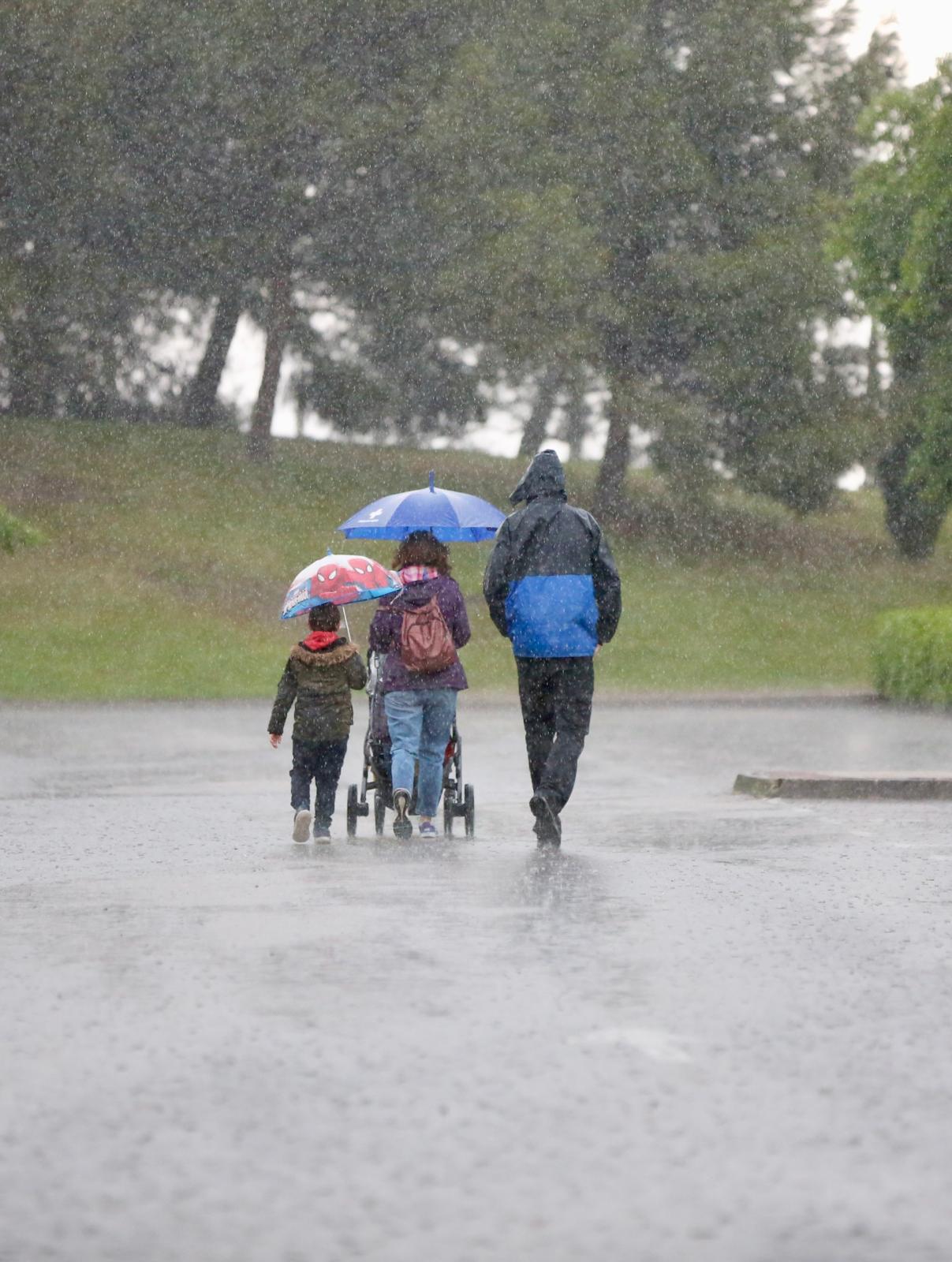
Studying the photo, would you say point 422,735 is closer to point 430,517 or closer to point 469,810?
point 469,810

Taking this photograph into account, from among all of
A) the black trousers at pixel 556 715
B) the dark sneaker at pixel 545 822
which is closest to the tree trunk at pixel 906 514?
the black trousers at pixel 556 715

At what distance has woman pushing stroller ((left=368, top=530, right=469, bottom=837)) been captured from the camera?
38.5 feet

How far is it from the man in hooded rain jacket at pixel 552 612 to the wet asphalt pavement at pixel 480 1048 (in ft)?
1.75

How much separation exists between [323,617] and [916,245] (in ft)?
93.1

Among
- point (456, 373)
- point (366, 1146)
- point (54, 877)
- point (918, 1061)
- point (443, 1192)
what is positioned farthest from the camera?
point (456, 373)

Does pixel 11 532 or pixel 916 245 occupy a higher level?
pixel 916 245

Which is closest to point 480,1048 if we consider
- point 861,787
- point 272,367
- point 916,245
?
point 861,787

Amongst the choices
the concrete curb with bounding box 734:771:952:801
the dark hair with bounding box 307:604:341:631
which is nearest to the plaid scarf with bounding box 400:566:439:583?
the dark hair with bounding box 307:604:341:631

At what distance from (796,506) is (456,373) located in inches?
362

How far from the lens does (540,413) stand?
57.1 metres

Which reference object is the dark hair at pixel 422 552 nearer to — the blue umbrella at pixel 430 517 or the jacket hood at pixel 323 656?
the jacket hood at pixel 323 656

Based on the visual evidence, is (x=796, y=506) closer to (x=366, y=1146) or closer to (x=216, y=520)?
(x=216, y=520)

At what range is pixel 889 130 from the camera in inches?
1649

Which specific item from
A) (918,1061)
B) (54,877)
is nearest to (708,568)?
(54,877)
